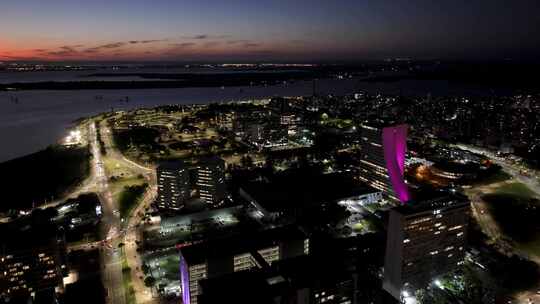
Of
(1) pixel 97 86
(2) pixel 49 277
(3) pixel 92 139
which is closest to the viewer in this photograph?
(2) pixel 49 277

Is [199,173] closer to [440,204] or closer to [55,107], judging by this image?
[440,204]

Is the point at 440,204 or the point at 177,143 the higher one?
the point at 440,204

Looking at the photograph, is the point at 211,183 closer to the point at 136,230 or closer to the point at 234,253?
the point at 136,230

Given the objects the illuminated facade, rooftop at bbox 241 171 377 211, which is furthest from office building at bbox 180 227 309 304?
rooftop at bbox 241 171 377 211

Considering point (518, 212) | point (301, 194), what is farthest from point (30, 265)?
point (518, 212)

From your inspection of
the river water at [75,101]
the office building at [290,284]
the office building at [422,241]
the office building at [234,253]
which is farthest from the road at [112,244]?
the river water at [75,101]

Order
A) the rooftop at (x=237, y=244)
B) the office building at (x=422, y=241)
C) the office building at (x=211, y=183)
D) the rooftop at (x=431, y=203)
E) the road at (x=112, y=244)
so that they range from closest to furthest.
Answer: the rooftop at (x=237, y=244)
the office building at (x=422, y=241)
the rooftop at (x=431, y=203)
the road at (x=112, y=244)
the office building at (x=211, y=183)

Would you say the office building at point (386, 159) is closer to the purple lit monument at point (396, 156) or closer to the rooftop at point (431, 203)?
the purple lit monument at point (396, 156)

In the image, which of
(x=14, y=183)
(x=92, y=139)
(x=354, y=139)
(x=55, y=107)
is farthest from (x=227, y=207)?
(x=55, y=107)
